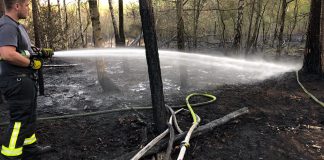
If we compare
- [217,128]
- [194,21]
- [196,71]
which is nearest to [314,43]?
[196,71]

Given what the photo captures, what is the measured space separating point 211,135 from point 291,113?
2.27 metres

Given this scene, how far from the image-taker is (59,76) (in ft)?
36.8

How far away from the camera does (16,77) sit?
3.71 m

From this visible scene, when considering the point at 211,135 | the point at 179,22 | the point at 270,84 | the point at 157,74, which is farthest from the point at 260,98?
the point at 179,22

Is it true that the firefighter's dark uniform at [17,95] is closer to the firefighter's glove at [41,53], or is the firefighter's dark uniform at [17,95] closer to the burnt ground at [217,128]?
the firefighter's glove at [41,53]

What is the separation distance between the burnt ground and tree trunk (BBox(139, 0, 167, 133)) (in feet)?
1.20

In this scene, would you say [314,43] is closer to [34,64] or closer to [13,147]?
[34,64]

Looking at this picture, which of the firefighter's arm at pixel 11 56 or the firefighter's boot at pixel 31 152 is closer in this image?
the firefighter's arm at pixel 11 56

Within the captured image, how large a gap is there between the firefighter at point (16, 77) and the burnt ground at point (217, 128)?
0.76m

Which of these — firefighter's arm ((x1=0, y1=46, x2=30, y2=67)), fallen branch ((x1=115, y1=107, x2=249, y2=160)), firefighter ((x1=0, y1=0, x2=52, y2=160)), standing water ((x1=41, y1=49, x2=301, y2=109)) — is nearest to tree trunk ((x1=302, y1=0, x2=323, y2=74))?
standing water ((x1=41, y1=49, x2=301, y2=109))

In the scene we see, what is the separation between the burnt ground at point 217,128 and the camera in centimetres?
438

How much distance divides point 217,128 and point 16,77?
11.4 feet

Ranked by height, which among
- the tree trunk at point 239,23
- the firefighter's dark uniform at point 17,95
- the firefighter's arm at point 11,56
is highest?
the tree trunk at point 239,23

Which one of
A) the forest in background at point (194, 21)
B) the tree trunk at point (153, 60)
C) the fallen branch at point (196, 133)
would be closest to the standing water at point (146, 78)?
the tree trunk at point (153, 60)
